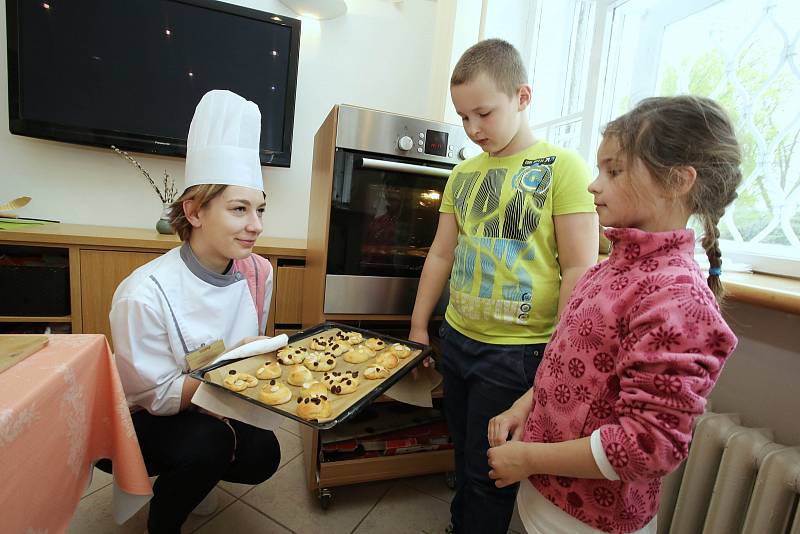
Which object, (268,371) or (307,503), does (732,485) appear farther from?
(307,503)

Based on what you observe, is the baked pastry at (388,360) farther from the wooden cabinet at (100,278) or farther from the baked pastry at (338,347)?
the wooden cabinet at (100,278)

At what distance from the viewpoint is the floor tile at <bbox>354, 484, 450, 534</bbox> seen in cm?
139

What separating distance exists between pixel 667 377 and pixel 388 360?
2.33 feet

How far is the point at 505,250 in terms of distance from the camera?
101 cm

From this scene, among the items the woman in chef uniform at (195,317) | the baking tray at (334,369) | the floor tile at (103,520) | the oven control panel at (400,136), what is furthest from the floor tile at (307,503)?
the oven control panel at (400,136)

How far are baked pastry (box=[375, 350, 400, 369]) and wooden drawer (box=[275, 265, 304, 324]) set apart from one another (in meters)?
0.99

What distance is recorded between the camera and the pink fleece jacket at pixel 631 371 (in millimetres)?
545

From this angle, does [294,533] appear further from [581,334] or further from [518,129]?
[518,129]

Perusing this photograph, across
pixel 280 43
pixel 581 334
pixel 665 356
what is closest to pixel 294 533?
pixel 581 334

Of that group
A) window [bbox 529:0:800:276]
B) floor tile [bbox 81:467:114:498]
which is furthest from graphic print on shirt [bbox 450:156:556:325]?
floor tile [bbox 81:467:114:498]

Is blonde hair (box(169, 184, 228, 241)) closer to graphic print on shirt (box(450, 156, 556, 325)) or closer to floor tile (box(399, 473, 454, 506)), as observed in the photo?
graphic print on shirt (box(450, 156, 556, 325))

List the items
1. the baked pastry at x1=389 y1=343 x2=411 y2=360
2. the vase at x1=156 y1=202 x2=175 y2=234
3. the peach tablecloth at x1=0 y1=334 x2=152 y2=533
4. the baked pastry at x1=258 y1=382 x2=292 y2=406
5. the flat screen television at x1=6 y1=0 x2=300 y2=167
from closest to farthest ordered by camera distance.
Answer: the peach tablecloth at x1=0 y1=334 x2=152 y2=533 < the baked pastry at x1=258 y1=382 x2=292 y2=406 < the baked pastry at x1=389 y1=343 x2=411 y2=360 < the flat screen television at x1=6 y1=0 x2=300 y2=167 < the vase at x1=156 y1=202 x2=175 y2=234

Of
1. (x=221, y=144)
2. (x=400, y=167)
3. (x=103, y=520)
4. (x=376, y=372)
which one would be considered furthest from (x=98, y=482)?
(x=400, y=167)

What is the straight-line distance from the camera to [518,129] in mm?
1059
